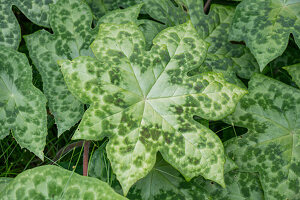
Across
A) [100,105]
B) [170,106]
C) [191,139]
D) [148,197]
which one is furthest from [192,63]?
[148,197]

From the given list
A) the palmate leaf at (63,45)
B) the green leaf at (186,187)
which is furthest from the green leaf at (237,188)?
the palmate leaf at (63,45)

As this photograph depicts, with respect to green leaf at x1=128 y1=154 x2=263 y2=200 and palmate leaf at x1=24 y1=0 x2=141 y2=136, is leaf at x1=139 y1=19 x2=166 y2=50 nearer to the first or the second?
palmate leaf at x1=24 y1=0 x2=141 y2=136

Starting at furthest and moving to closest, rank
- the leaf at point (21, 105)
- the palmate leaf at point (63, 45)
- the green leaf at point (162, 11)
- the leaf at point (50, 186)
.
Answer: the green leaf at point (162, 11), the palmate leaf at point (63, 45), the leaf at point (21, 105), the leaf at point (50, 186)

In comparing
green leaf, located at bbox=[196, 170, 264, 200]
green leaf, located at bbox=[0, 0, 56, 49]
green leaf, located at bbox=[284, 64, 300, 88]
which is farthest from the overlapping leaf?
green leaf, located at bbox=[0, 0, 56, 49]

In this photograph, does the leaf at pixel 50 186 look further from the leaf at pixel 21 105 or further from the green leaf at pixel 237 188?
the green leaf at pixel 237 188

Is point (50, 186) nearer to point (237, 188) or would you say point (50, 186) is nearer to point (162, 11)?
point (237, 188)

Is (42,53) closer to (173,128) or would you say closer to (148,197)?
(173,128)
